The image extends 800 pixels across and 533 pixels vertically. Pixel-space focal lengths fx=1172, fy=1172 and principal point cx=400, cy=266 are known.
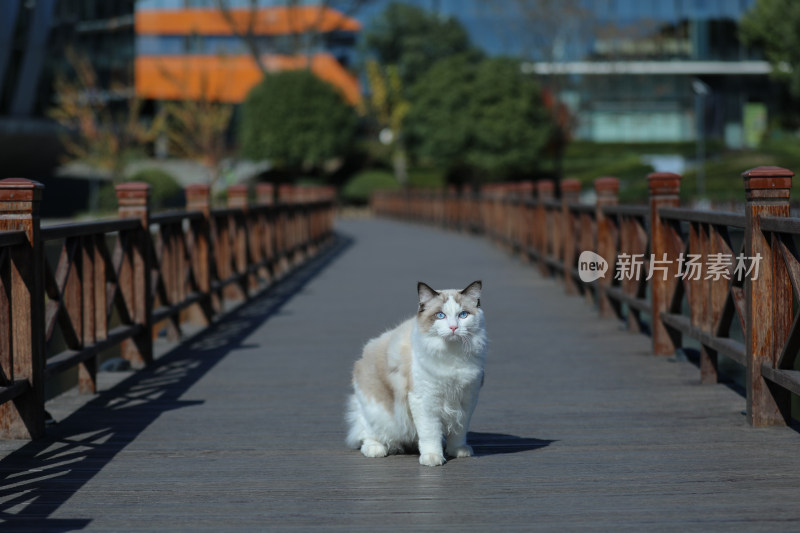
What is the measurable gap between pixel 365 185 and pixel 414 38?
10.4 metres

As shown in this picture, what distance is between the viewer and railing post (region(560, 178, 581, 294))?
584 inches

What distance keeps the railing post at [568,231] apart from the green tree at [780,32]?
122 feet

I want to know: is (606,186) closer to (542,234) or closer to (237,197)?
(237,197)

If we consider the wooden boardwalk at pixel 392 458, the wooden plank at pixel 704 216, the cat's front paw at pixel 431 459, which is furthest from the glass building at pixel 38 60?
the cat's front paw at pixel 431 459

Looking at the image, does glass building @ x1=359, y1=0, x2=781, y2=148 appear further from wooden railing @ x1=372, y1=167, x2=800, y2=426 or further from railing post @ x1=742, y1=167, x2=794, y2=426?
railing post @ x1=742, y1=167, x2=794, y2=426

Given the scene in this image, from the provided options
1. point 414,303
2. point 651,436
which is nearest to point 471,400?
point 651,436

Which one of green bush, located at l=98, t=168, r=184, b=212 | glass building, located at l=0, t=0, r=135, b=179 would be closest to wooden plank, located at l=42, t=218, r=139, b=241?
green bush, located at l=98, t=168, r=184, b=212

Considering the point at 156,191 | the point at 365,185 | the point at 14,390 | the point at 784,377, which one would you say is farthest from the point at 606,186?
the point at 365,185

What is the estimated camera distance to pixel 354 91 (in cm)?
7300

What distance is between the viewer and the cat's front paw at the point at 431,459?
Answer: 5590 mm

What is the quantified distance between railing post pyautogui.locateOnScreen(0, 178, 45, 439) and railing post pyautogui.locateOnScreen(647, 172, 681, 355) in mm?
4934

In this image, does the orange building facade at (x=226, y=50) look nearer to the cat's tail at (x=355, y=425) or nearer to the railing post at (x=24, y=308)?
the railing post at (x=24, y=308)

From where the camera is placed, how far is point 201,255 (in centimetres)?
1188

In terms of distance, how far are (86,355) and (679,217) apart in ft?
13.9
